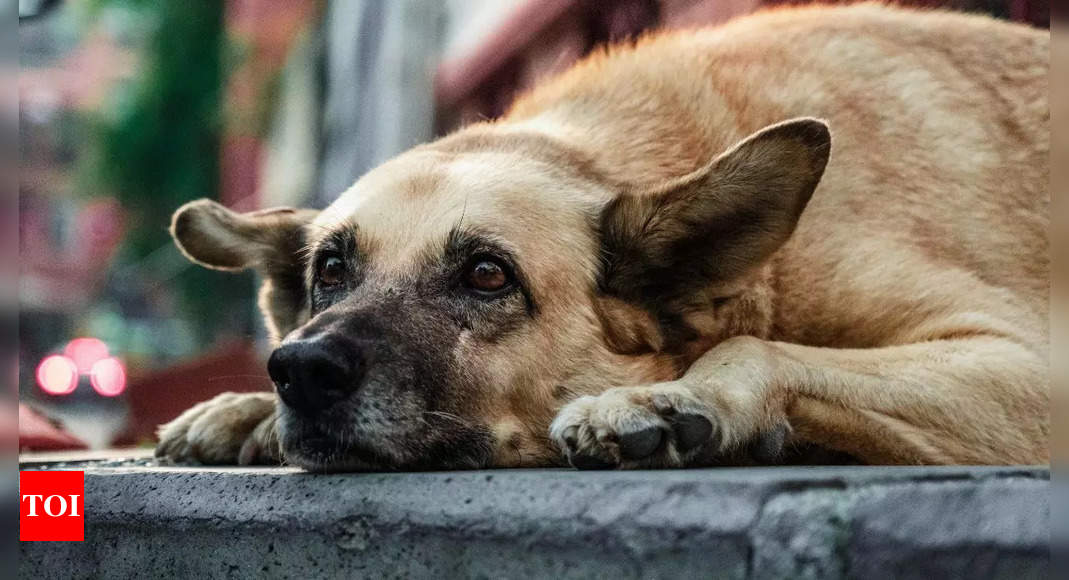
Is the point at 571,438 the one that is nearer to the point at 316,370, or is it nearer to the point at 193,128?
the point at 316,370

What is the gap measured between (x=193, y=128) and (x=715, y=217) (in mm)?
15126

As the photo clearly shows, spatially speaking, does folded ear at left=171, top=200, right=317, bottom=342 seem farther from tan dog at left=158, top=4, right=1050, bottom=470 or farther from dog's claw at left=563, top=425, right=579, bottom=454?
dog's claw at left=563, top=425, right=579, bottom=454

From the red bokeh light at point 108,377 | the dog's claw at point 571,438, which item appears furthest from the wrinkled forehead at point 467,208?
the red bokeh light at point 108,377

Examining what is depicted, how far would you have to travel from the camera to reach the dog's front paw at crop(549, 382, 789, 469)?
2.14 metres

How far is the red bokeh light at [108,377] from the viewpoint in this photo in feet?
31.8

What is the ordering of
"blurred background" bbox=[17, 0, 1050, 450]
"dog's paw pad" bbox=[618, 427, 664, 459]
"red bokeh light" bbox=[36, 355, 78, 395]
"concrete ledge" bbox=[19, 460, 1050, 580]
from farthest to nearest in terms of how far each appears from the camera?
"red bokeh light" bbox=[36, 355, 78, 395]
"blurred background" bbox=[17, 0, 1050, 450]
"dog's paw pad" bbox=[618, 427, 664, 459]
"concrete ledge" bbox=[19, 460, 1050, 580]

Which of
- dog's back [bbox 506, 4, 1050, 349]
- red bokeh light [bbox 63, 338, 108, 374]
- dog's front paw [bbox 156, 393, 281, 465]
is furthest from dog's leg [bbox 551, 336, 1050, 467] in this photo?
red bokeh light [bbox 63, 338, 108, 374]

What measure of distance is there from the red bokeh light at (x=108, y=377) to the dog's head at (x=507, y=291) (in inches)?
288

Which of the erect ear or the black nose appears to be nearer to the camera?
the black nose

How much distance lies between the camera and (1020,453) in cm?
261

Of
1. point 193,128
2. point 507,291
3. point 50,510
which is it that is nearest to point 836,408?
point 507,291

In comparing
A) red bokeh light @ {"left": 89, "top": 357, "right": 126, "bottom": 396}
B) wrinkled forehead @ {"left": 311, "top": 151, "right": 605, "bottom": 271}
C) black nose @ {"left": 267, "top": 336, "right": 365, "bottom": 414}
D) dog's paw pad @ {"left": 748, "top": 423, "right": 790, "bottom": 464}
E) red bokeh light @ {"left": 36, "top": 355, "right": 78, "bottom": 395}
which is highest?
wrinkled forehead @ {"left": 311, "top": 151, "right": 605, "bottom": 271}

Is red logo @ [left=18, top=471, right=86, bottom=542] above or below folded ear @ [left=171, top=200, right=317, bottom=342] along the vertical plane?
below

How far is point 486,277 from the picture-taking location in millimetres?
2693
